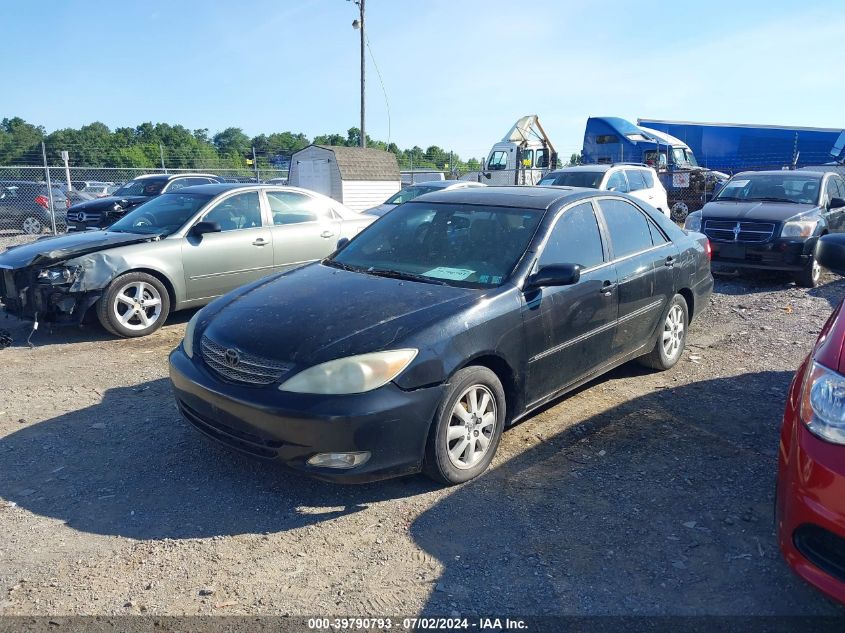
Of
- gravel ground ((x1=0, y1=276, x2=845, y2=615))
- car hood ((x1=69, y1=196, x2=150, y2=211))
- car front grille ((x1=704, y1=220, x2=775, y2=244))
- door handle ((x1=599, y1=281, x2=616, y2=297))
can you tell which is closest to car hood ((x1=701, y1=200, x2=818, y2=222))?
car front grille ((x1=704, y1=220, x2=775, y2=244))

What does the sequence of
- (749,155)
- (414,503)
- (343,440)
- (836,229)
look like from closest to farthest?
(343,440) < (414,503) < (836,229) < (749,155)

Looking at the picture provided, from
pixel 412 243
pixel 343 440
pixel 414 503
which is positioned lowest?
pixel 414 503

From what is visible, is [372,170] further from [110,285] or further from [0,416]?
[0,416]

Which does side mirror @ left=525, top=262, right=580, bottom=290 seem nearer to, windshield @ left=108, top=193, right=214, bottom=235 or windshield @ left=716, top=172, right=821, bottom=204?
windshield @ left=108, top=193, right=214, bottom=235

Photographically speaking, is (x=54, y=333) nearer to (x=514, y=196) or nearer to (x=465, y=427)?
(x=514, y=196)

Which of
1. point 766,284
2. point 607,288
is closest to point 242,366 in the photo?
point 607,288

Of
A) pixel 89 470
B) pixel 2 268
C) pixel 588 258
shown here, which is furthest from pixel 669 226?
pixel 2 268

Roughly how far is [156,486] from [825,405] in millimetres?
3333

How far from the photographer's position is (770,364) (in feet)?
19.7

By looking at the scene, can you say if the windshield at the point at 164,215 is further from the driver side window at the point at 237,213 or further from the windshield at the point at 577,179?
the windshield at the point at 577,179

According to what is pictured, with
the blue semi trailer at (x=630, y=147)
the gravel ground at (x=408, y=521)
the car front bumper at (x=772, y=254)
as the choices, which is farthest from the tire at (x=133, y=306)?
the blue semi trailer at (x=630, y=147)

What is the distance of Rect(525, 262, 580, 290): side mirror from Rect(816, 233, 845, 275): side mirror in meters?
1.37

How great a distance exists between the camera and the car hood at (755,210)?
9586mm

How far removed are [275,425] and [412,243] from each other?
1864 mm
